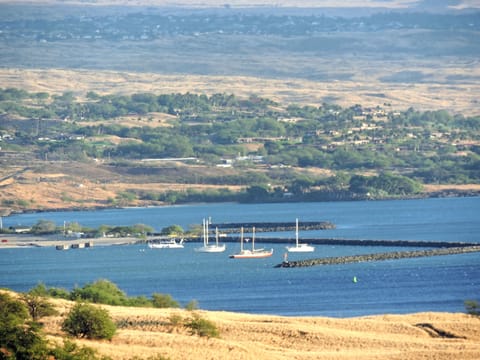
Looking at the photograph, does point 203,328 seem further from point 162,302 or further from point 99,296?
point 162,302

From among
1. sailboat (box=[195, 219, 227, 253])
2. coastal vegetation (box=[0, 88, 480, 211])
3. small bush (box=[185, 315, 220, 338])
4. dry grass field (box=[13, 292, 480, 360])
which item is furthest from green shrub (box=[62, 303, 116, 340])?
coastal vegetation (box=[0, 88, 480, 211])

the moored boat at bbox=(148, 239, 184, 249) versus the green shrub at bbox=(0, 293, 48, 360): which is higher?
the green shrub at bbox=(0, 293, 48, 360)

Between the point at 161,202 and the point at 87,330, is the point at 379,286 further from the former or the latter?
the point at 161,202

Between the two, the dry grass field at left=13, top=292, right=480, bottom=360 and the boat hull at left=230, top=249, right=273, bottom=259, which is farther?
the boat hull at left=230, top=249, right=273, bottom=259

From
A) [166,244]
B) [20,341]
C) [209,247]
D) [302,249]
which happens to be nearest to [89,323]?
[20,341]

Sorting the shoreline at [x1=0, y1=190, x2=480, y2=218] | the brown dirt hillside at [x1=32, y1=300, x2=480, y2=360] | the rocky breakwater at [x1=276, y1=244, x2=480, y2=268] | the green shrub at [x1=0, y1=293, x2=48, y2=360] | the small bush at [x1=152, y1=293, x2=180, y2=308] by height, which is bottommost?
the shoreline at [x1=0, y1=190, x2=480, y2=218]

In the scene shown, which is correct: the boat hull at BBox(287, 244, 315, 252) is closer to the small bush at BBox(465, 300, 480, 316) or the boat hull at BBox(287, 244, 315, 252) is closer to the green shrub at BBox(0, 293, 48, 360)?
the small bush at BBox(465, 300, 480, 316)

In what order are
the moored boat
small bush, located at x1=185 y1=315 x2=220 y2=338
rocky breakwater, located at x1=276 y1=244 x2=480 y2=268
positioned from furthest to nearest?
the moored boat → rocky breakwater, located at x1=276 y1=244 x2=480 y2=268 → small bush, located at x1=185 y1=315 x2=220 y2=338
